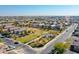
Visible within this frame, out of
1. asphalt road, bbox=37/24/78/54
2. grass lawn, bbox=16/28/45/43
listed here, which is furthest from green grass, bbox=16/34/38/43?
asphalt road, bbox=37/24/78/54

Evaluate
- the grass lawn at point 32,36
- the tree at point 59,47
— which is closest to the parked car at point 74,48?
the tree at point 59,47

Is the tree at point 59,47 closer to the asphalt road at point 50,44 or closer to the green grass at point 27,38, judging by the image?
the asphalt road at point 50,44

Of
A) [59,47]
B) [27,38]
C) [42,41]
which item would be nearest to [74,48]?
[59,47]

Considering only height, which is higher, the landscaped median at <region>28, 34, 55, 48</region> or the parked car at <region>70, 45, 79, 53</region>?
the landscaped median at <region>28, 34, 55, 48</region>

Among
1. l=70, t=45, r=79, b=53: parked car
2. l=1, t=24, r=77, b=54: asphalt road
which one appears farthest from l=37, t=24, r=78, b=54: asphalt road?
l=70, t=45, r=79, b=53: parked car

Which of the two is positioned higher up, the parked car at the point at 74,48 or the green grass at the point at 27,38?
the green grass at the point at 27,38

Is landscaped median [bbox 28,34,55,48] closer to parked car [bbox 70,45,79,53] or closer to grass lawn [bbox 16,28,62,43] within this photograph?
grass lawn [bbox 16,28,62,43]

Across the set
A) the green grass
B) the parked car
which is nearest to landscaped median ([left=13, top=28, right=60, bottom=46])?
the green grass

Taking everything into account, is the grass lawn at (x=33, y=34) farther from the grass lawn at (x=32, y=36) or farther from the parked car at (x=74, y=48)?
the parked car at (x=74, y=48)

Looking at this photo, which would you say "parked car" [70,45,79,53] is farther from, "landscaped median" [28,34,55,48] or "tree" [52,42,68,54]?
"landscaped median" [28,34,55,48]

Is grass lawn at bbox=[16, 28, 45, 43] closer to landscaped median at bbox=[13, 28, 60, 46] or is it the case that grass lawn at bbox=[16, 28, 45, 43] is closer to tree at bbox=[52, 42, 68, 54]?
landscaped median at bbox=[13, 28, 60, 46]

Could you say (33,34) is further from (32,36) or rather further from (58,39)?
(58,39)

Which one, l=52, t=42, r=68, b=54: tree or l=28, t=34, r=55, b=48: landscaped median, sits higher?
l=28, t=34, r=55, b=48: landscaped median
